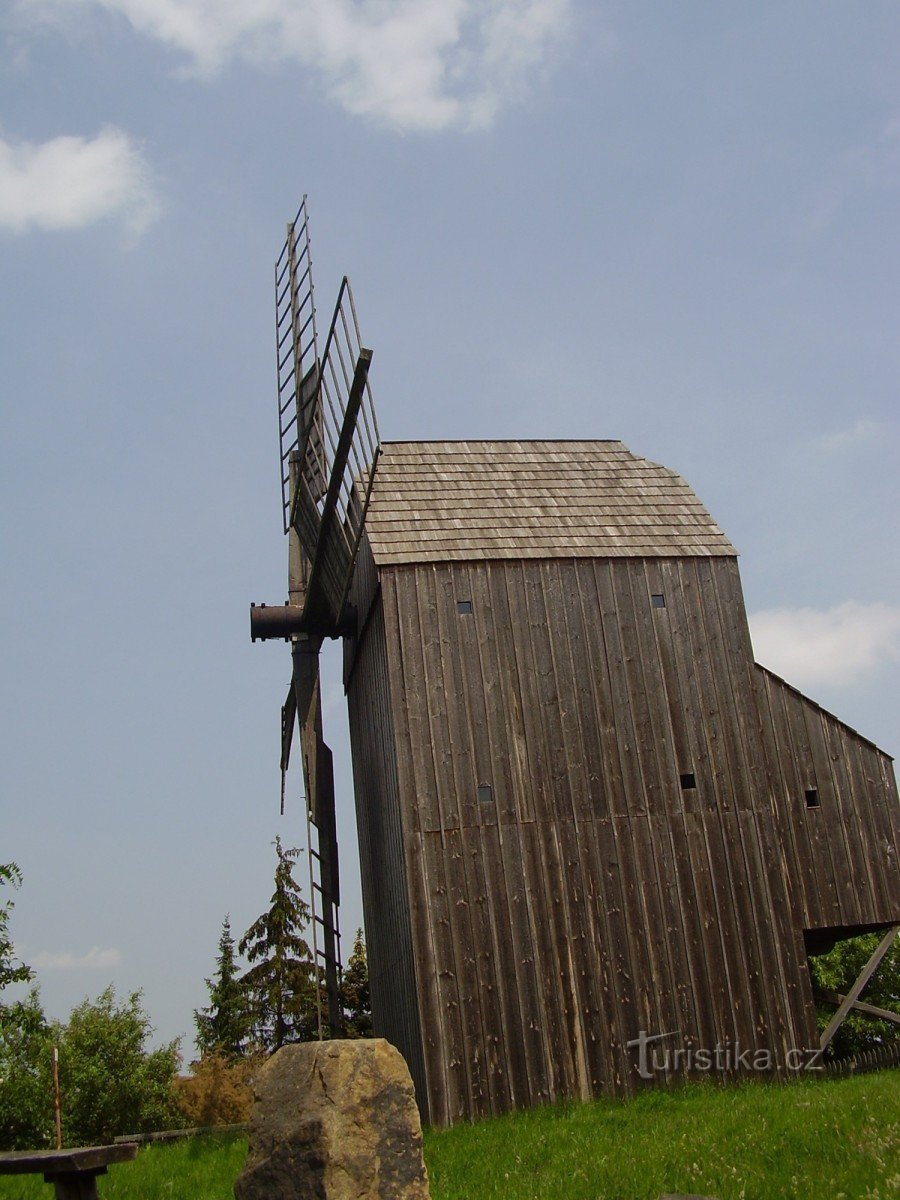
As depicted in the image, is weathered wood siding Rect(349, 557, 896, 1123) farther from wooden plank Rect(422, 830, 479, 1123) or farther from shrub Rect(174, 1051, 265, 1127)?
shrub Rect(174, 1051, 265, 1127)

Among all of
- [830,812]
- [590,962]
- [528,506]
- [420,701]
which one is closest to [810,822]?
[830,812]

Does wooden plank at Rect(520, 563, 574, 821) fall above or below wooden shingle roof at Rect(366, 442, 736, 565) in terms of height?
below

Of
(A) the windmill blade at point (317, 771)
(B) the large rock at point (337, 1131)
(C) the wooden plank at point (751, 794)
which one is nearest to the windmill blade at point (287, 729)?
(A) the windmill blade at point (317, 771)

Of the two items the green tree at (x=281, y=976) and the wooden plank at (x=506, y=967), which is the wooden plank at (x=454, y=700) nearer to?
the wooden plank at (x=506, y=967)

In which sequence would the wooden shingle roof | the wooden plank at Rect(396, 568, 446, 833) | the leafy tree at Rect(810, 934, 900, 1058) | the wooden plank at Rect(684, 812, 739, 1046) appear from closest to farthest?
the wooden plank at Rect(684, 812, 739, 1046) → the wooden plank at Rect(396, 568, 446, 833) → the wooden shingle roof → the leafy tree at Rect(810, 934, 900, 1058)

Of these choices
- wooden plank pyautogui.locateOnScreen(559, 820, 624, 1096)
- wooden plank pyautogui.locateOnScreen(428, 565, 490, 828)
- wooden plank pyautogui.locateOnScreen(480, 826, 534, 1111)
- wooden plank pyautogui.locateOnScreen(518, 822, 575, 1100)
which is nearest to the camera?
wooden plank pyautogui.locateOnScreen(480, 826, 534, 1111)

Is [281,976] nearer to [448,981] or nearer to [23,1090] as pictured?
[23,1090]

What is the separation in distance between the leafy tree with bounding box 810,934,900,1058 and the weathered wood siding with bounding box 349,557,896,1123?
17198 mm

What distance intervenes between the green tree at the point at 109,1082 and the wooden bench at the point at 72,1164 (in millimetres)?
25133

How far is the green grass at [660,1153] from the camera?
29.8ft

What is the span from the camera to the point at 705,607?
17.0 metres

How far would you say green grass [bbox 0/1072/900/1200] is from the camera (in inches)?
357

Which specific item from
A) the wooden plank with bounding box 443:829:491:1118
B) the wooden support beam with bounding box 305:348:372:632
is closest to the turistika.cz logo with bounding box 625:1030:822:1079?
the wooden plank with bounding box 443:829:491:1118

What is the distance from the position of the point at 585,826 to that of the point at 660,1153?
5612mm
